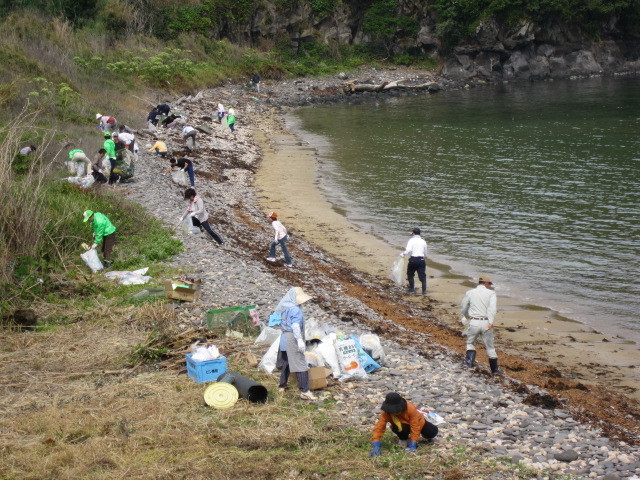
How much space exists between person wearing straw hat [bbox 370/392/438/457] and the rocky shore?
51cm

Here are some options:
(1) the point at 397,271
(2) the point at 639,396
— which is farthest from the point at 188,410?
(1) the point at 397,271

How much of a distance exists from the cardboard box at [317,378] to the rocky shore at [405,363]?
0.81 ft

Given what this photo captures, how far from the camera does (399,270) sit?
1927 cm

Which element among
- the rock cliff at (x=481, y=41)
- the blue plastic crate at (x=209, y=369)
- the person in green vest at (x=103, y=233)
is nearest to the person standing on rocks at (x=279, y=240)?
the person in green vest at (x=103, y=233)

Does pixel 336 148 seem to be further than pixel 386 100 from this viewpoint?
No

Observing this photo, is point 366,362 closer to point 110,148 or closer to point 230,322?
point 230,322

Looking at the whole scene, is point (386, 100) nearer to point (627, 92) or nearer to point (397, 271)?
point (627, 92)

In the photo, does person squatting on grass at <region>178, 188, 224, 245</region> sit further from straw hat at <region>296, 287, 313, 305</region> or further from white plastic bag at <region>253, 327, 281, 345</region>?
straw hat at <region>296, 287, 313, 305</region>

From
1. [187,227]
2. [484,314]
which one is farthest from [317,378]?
[187,227]

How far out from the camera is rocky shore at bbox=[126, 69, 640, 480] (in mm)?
9625

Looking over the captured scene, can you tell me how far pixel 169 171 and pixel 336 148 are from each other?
15.3 metres

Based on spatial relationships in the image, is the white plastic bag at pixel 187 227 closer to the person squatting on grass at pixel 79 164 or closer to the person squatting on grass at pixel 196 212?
the person squatting on grass at pixel 196 212

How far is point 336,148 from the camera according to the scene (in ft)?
134

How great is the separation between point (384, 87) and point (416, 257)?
165 ft
